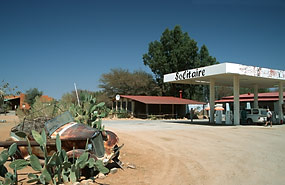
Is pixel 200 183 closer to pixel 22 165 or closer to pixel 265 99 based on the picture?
pixel 22 165

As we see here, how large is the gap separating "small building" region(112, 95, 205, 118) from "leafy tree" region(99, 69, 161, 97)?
10435 millimetres

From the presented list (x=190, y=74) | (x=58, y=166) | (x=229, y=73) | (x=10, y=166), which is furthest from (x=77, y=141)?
(x=190, y=74)

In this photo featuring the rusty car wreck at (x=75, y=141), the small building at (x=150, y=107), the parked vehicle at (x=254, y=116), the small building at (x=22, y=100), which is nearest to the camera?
the rusty car wreck at (x=75, y=141)

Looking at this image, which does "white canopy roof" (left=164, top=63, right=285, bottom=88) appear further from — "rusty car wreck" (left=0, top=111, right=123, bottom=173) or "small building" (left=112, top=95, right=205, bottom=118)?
"rusty car wreck" (left=0, top=111, right=123, bottom=173)

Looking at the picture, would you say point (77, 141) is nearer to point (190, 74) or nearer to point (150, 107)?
point (190, 74)

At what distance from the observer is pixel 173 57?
45.4 m

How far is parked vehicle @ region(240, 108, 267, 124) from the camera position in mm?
23766

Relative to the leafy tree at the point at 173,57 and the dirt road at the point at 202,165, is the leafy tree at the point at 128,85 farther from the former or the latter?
the dirt road at the point at 202,165

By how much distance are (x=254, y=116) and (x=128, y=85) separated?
2817cm

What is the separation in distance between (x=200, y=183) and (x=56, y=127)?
3753 mm

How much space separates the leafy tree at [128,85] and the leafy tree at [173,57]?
192cm

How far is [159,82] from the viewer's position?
48.6 m

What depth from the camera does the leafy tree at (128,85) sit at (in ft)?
160

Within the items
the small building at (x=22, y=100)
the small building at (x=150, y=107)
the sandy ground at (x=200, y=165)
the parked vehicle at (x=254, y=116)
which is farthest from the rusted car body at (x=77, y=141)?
the small building at (x=150, y=107)
